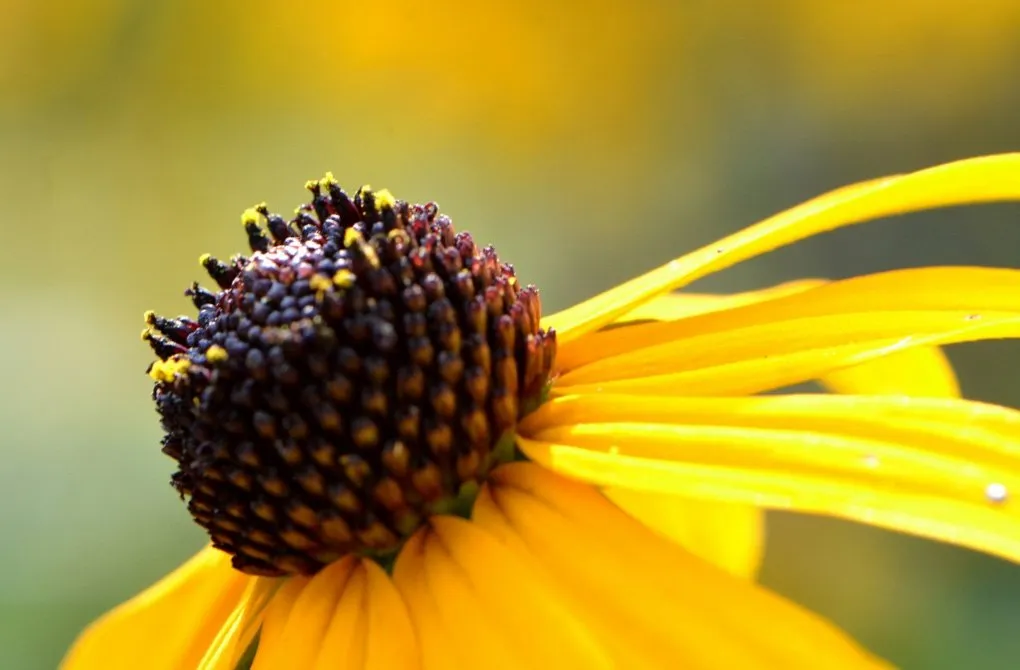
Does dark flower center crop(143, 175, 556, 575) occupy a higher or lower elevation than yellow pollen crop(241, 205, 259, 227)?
lower

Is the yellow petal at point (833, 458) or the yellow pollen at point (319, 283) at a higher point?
the yellow pollen at point (319, 283)

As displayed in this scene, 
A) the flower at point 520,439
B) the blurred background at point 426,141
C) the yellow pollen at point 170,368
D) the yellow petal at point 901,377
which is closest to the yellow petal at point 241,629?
the flower at point 520,439

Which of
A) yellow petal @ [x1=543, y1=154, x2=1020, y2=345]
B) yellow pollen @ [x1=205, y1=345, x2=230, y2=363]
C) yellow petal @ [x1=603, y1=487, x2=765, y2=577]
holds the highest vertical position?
yellow pollen @ [x1=205, y1=345, x2=230, y2=363]

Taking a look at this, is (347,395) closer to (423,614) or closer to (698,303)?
(423,614)

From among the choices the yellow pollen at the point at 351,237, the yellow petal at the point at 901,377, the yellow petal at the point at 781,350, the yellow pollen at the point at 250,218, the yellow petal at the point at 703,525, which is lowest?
the yellow petal at the point at 703,525

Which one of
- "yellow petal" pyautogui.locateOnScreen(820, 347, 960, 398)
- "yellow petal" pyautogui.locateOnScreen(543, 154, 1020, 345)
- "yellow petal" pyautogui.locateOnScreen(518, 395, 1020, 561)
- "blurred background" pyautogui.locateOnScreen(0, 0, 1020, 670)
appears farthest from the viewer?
"blurred background" pyautogui.locateOnScreen(0, 0, 1020, 670)

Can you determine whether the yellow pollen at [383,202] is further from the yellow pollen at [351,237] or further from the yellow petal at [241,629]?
the yellow petal at [241,629]

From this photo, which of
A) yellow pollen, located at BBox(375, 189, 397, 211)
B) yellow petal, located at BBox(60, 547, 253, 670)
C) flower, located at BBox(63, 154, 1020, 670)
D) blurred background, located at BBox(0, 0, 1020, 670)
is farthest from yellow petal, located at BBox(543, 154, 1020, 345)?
blurred background, located at BBox(0, 0, 1020, 670)

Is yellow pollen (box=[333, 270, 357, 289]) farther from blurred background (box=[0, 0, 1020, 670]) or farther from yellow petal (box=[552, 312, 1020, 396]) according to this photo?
blurred background (box=[0, 0, 1020, 670])
